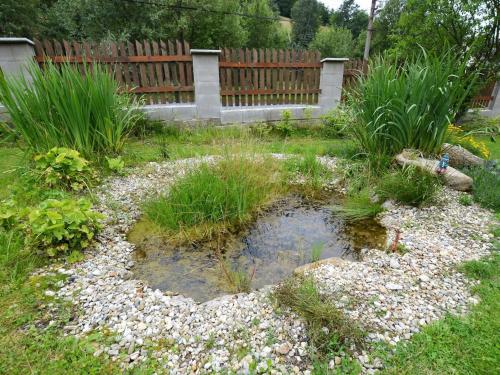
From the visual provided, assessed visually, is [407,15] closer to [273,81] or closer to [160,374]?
[273,81]

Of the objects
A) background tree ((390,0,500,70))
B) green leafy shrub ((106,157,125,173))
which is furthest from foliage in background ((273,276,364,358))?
background tree ((390,0,500,70))

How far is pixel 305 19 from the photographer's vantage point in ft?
112

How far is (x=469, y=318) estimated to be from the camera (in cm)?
151

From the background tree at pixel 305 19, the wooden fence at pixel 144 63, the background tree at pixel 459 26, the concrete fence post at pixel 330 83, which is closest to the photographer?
the wooden fence at pixel 144 63

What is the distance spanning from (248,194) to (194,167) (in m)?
0.65

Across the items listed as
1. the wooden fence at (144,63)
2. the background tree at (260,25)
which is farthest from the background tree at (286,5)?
the wooden fence at (144,63)

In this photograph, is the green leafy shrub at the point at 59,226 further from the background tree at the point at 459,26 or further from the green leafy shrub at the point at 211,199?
the background tree at the point at 459,26

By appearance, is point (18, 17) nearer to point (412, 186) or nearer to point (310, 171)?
point (310, 171)

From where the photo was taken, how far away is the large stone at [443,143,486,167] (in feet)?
10.9

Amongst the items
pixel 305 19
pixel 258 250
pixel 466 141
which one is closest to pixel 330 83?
pixel 466 141

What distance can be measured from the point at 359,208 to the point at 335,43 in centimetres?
2668

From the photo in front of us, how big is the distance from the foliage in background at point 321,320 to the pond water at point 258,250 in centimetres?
41

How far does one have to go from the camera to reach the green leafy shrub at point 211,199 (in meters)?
2.58

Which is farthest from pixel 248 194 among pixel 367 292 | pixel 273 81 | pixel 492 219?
pixel 273 81
